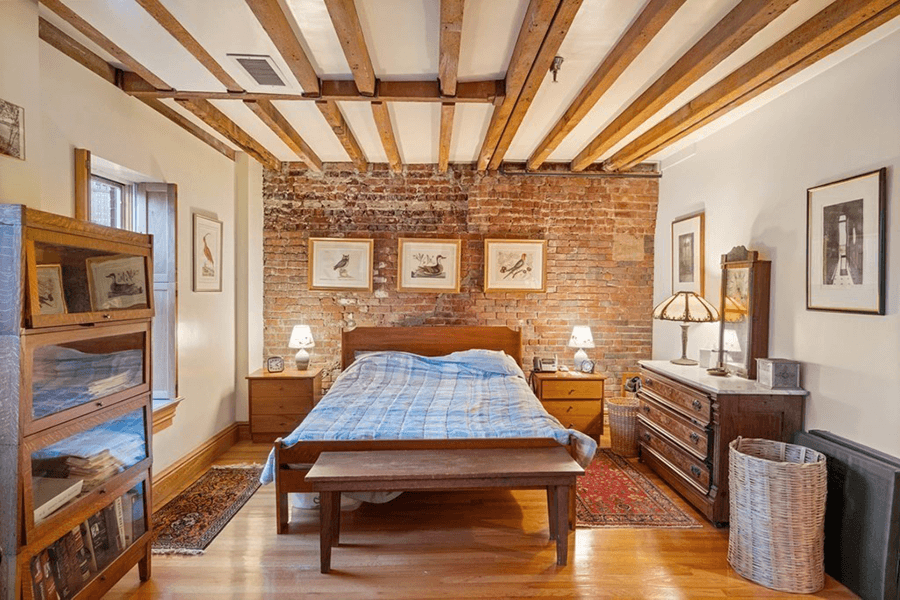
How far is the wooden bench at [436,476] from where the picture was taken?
2279 mm

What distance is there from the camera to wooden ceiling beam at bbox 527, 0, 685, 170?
6.17 ft

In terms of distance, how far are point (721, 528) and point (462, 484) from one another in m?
1.67

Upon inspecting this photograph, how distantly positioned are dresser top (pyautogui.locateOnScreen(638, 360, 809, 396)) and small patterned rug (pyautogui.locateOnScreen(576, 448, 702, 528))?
0.81 meters

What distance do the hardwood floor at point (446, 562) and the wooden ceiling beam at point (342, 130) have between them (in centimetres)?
254

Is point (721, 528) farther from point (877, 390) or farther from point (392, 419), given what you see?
point (392, 419)

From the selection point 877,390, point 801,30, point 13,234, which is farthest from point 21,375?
point 877,390

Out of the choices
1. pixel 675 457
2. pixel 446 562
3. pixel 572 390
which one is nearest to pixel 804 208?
pixel 675 457

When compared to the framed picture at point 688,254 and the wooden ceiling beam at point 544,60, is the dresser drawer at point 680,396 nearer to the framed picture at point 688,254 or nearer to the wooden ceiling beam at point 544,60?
the framed picture at point 688,254

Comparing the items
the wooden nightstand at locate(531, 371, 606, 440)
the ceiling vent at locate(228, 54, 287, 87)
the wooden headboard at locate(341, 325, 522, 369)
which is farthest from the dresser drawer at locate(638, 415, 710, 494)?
the ceiling vent at locate(228, 54, 287, 87)

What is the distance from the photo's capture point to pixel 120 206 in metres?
3.13

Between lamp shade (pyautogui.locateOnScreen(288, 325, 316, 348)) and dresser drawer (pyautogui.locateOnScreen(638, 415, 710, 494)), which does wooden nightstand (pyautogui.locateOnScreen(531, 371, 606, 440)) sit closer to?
dresser drawer (pyautogui.locateOnScreen(638, 415, 710, 494))

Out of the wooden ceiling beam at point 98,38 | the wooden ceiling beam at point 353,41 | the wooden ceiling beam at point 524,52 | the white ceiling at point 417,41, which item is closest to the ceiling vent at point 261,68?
the white ceiling at point 417,41

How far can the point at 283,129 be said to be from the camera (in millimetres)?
3324

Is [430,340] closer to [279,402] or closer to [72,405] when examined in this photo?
[279,402]
